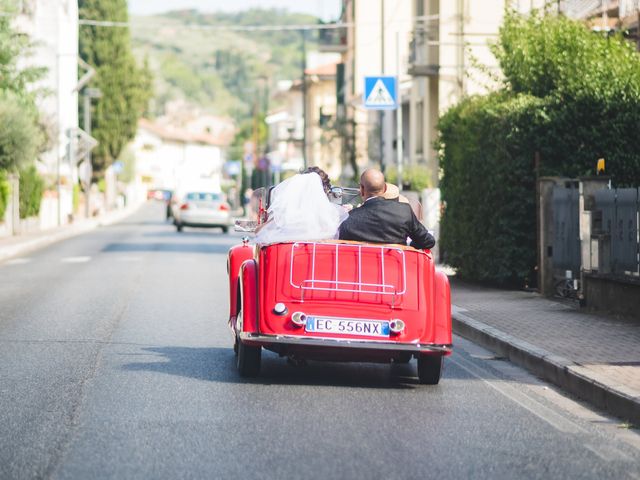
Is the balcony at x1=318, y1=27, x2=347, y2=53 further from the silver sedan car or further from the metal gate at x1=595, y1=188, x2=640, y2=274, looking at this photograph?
the metal gate at x1=595, y1=188, x2=640, y2=274

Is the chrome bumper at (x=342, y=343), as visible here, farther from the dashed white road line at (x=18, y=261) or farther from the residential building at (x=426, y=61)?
the dashed white road line at (x=18, y=261)

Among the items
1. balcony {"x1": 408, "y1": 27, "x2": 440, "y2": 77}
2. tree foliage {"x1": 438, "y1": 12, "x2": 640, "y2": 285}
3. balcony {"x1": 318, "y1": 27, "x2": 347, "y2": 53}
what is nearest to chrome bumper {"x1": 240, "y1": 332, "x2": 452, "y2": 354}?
tree foliage {"x1": 438, "y1": 12, "x2": 640, "y2": 285}

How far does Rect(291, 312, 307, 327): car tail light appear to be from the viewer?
33.9 feet

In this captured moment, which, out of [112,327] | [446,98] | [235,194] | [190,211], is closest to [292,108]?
[235,194]

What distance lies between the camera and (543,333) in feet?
45.0

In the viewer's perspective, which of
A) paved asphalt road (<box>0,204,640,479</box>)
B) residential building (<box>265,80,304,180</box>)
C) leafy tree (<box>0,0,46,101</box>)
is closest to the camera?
paved asphalt road (<box>0,204,640,479</box>)

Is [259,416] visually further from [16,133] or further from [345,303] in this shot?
[16,133]

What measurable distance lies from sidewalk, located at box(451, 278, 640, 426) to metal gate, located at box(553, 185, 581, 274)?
0.59m

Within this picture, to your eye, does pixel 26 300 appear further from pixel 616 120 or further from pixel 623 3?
pixel 623 3

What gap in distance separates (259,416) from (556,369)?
122 inches

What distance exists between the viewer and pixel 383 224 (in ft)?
36.1

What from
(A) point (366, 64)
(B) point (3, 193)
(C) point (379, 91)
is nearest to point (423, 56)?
(B) point (3, 193)

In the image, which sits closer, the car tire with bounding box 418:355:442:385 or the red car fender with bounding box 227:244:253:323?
the car tire with bounding box 418:355:442:385

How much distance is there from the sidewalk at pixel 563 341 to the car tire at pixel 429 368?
1.00 meters
